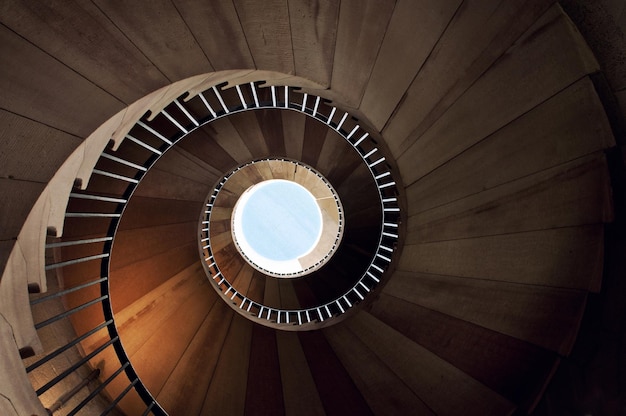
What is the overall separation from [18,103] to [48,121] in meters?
0.19

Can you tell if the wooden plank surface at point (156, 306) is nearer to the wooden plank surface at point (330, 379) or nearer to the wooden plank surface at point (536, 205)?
the wooden plank surface at point (330, 379)

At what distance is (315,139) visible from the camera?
6.43 m

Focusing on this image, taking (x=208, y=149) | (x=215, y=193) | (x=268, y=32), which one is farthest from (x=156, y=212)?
(x=268, y=32)

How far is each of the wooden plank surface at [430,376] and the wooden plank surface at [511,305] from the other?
2.63 feet

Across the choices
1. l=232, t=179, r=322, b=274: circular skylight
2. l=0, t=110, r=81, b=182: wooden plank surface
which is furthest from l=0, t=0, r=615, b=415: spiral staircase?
l=232, t=179, r=322, b=274: circular skylight

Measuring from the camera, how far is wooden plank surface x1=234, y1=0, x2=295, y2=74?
2662 mm

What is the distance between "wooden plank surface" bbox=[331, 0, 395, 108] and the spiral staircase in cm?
2

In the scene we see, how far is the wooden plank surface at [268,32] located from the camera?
266 cm

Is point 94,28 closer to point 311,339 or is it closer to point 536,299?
point 536,299

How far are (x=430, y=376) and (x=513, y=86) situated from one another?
12.6ft

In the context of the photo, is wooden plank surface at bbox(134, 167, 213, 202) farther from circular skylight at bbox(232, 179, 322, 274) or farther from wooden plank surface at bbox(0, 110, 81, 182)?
circular skylight at bbox(232, 179, 322, 274)

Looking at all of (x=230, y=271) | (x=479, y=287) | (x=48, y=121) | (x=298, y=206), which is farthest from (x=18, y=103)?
(x=298, y=206)

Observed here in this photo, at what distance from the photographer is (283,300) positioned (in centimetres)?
805

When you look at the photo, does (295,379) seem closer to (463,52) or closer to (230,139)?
(230,139)
